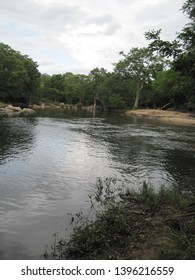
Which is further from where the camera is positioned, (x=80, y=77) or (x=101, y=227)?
(x=80, y=77)

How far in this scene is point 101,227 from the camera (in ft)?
33.6

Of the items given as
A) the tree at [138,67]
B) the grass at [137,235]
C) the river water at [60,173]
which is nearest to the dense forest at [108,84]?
the tree at [138,67]

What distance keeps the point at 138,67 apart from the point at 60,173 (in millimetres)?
77572

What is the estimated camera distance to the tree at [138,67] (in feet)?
301

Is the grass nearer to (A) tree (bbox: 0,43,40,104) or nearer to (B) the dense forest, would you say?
(B) the dense forest

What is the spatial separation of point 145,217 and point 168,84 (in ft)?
218

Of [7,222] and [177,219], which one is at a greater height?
[177,219]

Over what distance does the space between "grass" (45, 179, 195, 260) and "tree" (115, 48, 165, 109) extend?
8136 cm

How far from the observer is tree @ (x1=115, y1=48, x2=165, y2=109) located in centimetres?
9188

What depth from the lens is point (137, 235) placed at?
9.89m

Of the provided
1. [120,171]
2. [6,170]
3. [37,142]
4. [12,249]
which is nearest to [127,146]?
[37,142]

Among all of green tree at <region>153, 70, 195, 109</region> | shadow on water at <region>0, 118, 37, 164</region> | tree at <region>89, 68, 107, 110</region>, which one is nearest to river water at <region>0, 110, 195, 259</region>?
shadow on water at <region>0, 118, 37, 164</region>

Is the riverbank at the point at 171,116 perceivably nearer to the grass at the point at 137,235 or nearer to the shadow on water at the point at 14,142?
the shadow on water at the point at 14,142
